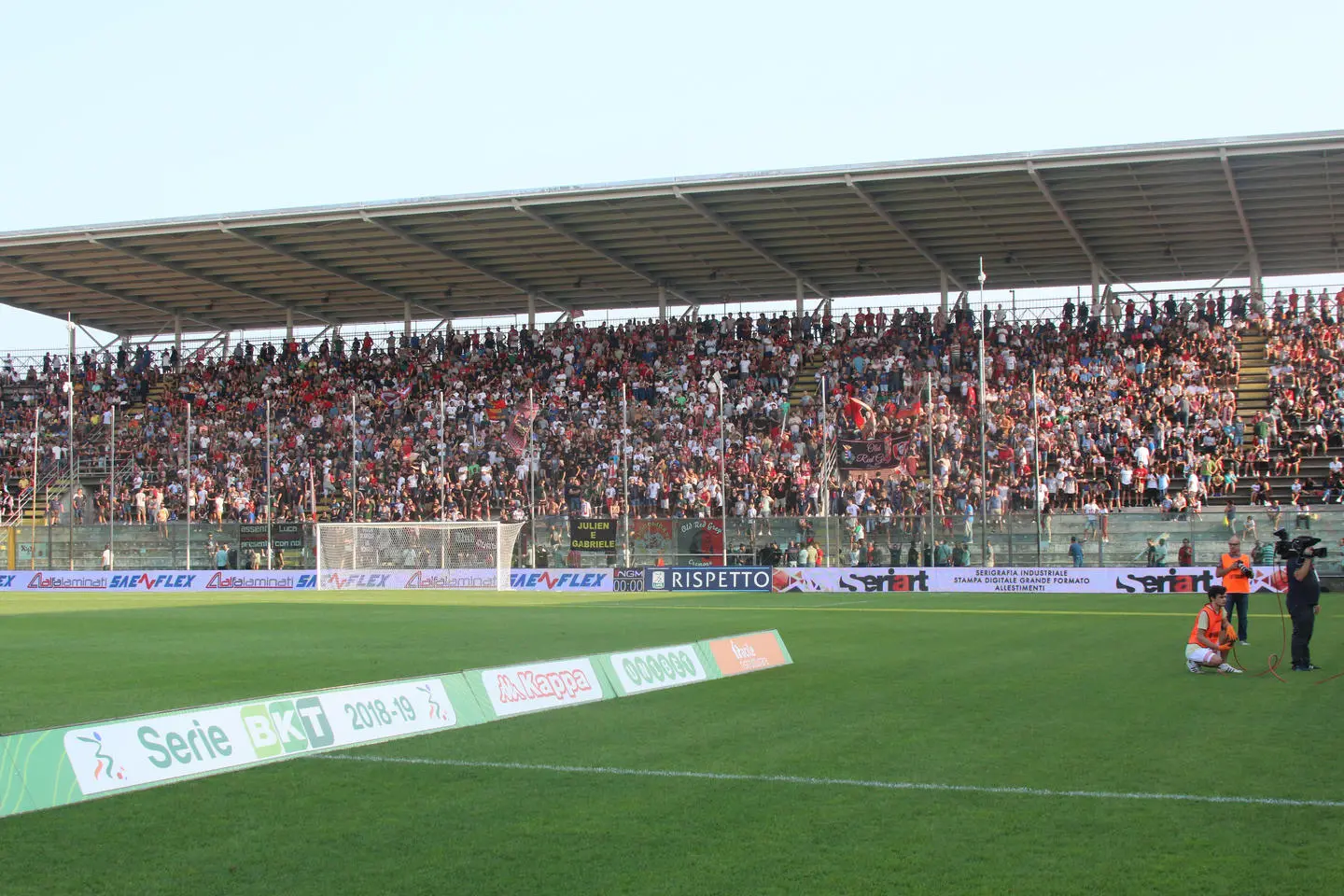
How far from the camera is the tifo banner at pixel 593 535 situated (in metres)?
43.2

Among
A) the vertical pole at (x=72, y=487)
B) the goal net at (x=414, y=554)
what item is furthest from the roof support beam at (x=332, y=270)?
the goal net at (x=414, y=554)

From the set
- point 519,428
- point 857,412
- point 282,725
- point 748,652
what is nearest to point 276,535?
point 519,428

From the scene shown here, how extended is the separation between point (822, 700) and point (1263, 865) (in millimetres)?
7148

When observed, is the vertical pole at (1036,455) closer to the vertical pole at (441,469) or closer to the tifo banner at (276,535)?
the vertical pole at (441,469)

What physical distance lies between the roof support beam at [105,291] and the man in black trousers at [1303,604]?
49.7 metres

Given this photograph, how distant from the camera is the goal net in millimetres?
44375

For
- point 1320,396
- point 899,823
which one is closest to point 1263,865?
point 899,823

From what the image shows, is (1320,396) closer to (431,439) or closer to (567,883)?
(431,439)

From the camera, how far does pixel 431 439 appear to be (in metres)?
49.6

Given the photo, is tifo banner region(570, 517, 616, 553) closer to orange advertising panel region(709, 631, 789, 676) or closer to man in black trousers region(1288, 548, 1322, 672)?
orange advertising panel region(709, 631, 789, 676)

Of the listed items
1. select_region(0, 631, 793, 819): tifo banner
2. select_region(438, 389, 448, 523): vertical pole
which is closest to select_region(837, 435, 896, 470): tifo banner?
select_region(438, 389, 448, 523): vertical pole

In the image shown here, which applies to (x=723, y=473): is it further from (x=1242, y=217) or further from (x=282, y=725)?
(x=282, y=725)

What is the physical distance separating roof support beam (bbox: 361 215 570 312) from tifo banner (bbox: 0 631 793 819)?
36.6m

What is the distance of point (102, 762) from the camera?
361 inches
